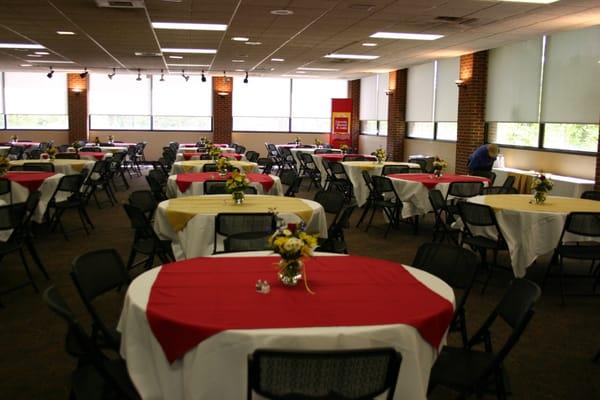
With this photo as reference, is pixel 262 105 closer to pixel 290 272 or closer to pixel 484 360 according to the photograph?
pixel 290 272

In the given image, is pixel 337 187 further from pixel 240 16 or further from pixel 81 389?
pixel 81 389

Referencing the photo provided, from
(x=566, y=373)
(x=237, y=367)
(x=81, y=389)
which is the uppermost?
(x=237, y=367)

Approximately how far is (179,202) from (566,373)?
11.4ft

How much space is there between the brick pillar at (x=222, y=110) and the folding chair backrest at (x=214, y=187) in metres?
13.9

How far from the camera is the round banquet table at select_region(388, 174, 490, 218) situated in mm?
8055

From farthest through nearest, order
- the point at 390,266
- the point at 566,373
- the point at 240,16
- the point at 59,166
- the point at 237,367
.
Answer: the point at 59,166 → the point at 240,16 → the point at 566,373 → the point at 390,266 → the point at 237,367

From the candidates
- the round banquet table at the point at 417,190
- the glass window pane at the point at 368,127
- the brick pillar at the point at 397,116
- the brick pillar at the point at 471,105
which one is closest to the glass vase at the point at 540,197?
the round banquet table at the point at 417,190

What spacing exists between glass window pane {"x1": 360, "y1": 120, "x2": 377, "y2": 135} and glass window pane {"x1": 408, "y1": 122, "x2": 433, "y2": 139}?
284cm

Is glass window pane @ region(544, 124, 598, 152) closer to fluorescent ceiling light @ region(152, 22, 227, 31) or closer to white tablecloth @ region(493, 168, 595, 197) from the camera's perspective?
white tablecloth @ region(493, 168, 595, 197)

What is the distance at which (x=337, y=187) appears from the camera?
11.8m

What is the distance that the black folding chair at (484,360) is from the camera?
2.61 m

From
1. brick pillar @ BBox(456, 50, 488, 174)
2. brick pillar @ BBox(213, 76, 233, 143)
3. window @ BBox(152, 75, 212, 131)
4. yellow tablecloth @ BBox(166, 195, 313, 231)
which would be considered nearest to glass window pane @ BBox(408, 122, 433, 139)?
brick pillar @ BBox(456, 50, 488, 174)

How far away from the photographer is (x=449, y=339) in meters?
4.36

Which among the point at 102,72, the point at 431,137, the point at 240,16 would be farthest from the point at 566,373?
the point at 102,72
